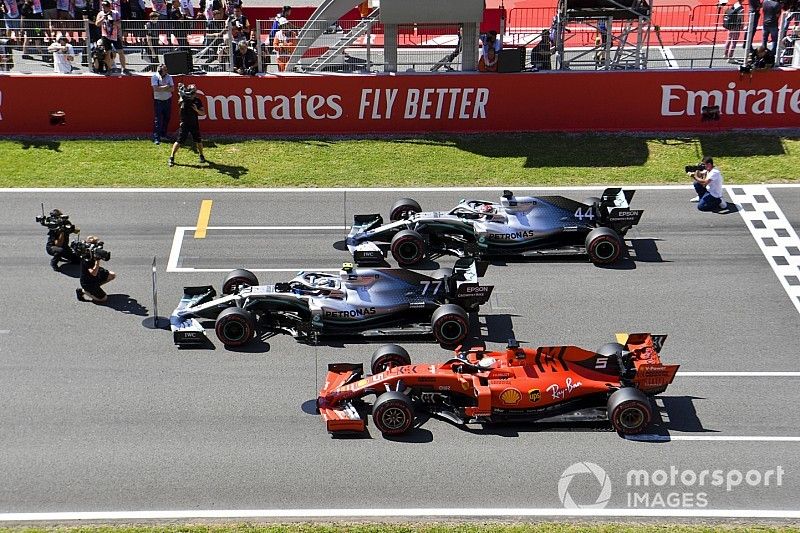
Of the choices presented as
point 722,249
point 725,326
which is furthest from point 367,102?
point 725,326

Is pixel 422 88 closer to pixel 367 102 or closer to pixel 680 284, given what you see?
pixel 367 102

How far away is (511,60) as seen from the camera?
25.2 m

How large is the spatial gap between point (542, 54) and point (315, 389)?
1341cm

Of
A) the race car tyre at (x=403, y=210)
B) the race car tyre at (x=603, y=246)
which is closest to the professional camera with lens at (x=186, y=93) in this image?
the race car tyre at (x=403, y=210)

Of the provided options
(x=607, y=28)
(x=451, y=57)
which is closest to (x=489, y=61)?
(x=451, y=57)

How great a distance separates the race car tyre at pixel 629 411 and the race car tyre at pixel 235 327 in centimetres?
577

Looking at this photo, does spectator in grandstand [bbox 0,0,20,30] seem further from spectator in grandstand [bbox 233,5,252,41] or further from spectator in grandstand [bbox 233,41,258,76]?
spectator in grandstand [bbox 233,41,258,76]

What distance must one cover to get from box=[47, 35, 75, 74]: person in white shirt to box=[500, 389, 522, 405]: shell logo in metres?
16.3

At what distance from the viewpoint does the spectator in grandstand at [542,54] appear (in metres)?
25.5

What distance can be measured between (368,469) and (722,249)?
9.66 metres

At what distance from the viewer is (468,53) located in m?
25.6

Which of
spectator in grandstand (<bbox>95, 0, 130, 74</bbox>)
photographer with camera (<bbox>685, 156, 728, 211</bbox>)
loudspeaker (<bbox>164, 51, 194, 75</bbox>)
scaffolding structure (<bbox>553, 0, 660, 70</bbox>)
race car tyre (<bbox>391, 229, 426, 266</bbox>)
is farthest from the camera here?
scaffolding structure (<bbox>553, 0, 660, 70</bbox>)

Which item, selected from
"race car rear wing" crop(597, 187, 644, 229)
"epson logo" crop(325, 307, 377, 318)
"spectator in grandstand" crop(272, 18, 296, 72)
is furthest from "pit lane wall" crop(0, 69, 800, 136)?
"epson logo" crop(325, 307, 377, 318)

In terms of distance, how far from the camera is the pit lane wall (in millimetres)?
25141
